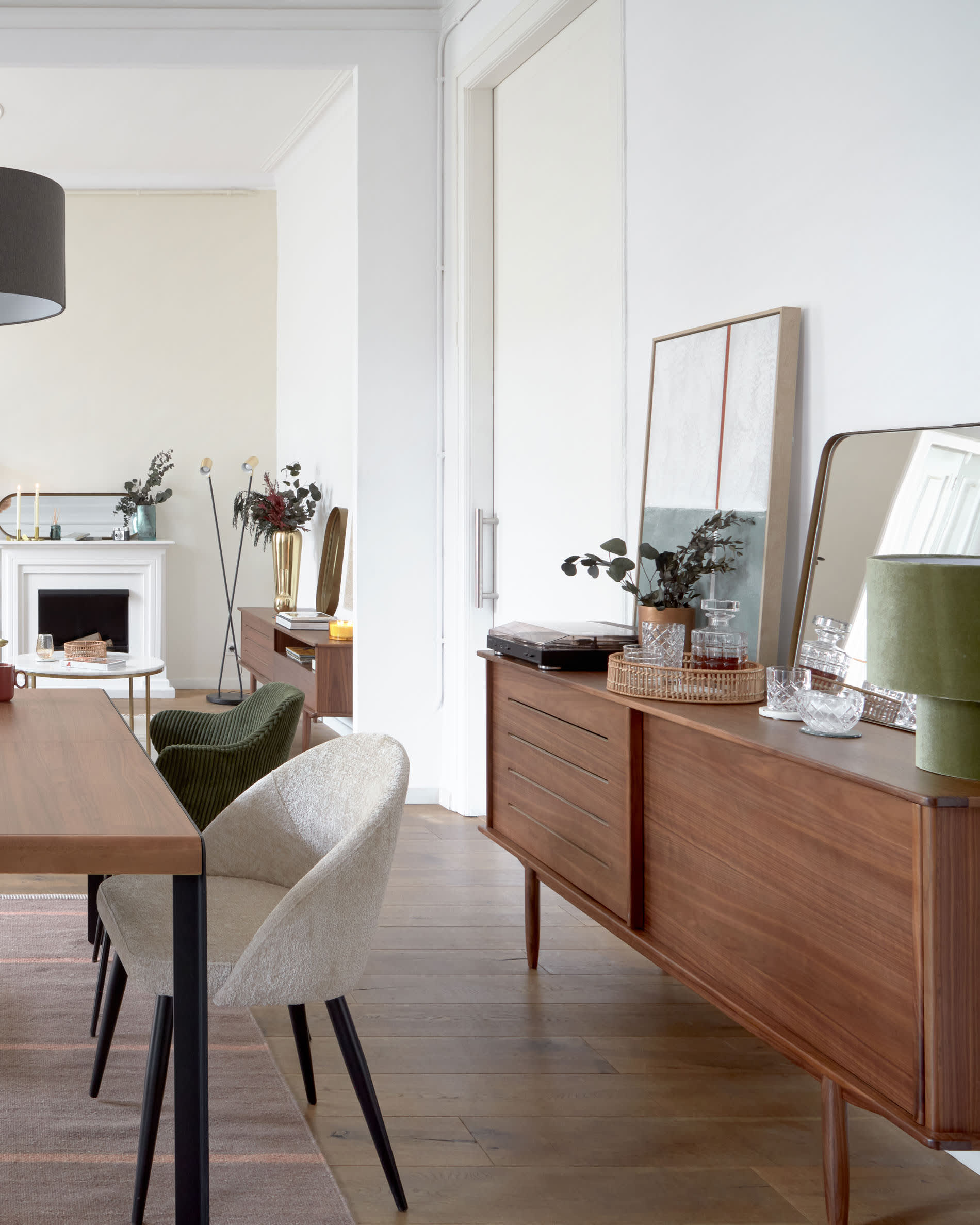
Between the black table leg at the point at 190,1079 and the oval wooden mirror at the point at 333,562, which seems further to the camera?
the oval wooden mirror at the point at 333,562

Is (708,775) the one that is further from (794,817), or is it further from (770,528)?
(770,528)

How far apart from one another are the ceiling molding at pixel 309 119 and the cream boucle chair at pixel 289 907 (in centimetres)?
415

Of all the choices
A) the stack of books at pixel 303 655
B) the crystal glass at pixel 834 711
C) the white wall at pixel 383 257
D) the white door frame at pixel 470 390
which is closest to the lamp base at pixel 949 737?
the crystal glass at pixel 834 711

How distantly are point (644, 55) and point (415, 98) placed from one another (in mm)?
2067

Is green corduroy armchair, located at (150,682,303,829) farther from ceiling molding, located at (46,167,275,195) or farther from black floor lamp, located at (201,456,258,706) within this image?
ceiling molding, located at (46,167,275,195)

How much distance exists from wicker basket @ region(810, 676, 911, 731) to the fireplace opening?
24.1 ft

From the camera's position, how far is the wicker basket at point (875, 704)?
2.37 metres

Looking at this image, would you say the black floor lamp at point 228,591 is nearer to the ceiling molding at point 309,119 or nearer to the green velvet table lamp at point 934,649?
the ceiling molding at point 309,119

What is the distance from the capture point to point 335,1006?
7.59 feet

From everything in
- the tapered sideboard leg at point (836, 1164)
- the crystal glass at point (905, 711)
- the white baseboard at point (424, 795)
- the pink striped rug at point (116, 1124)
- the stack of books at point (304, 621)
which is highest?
the crystal glass at point (905, 711)

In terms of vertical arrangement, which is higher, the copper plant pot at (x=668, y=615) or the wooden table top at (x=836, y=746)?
the copper plant pot at (x=668, y=615)

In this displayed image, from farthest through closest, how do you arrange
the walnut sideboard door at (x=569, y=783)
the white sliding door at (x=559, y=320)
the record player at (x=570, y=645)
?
the white sliding door at (x=559, y=320) → the record player at (x=570, y=645) → the walnut sideboard door at (x=569, y=783)

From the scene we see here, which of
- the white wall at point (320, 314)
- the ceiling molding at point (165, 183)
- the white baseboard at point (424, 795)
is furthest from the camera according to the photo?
the ceiling molding at point (165, 183)

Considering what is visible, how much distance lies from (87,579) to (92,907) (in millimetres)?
5879
